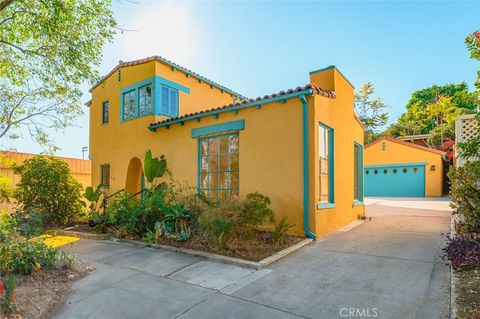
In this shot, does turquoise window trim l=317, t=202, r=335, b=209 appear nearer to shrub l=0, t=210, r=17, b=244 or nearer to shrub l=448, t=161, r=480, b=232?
shrub l=448, t=161, r=480, b=232

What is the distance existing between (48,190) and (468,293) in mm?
11385

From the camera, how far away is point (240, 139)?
→ 805 cm

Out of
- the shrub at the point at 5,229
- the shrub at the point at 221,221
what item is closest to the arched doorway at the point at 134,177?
the shrub at the point at 5,229

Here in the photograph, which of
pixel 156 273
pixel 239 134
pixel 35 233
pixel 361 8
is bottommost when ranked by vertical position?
pixel 156 273

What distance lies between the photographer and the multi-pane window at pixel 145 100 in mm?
11141

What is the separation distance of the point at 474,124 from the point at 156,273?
799 centimetres

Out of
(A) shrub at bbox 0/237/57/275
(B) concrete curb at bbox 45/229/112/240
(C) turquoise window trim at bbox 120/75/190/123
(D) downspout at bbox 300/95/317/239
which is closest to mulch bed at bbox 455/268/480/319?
(D) downspout at bbox 300/95/317/239

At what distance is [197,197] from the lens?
7.94m

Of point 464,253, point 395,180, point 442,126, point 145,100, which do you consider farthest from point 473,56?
point 442,126

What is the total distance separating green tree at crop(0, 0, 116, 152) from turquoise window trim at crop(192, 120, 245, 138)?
3.27 metres

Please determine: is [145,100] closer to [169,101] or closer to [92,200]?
[169,101]

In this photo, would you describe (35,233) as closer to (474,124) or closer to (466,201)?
(466,201)

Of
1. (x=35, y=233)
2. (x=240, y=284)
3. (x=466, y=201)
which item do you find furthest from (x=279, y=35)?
(x=35, y=233)

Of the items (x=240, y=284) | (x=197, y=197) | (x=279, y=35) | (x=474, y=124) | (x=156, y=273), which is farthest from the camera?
(x=279, y=35)
